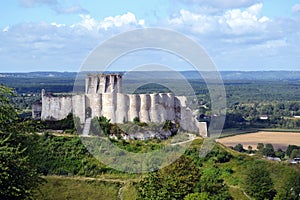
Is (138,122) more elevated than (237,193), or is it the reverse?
(138,122)

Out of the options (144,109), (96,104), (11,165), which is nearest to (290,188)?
(144,109)

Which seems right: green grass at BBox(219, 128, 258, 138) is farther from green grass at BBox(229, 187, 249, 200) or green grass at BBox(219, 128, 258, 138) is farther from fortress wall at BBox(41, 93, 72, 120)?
Result: green grass at BBox(229, 187, 249, 200)

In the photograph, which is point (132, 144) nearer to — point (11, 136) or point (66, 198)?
point (66, 198)

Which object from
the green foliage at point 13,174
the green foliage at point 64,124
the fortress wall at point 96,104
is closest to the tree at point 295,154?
the fortress wall at point 96,104

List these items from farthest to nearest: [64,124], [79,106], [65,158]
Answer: [64,124]
[79,106]
[65,158]

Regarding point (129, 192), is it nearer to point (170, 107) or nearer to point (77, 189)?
point (77, 189)

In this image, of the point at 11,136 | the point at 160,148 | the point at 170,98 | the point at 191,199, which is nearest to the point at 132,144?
the point at 160,148
